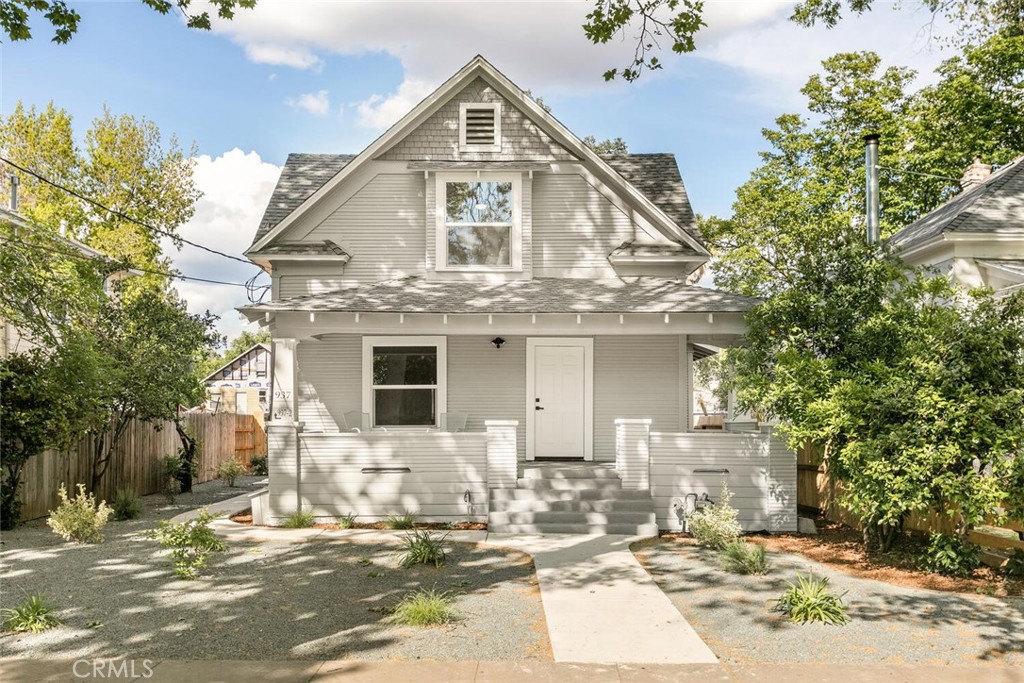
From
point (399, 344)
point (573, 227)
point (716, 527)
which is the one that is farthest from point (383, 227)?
point (716, 527)

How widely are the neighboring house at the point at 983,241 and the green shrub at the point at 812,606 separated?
8043 mm

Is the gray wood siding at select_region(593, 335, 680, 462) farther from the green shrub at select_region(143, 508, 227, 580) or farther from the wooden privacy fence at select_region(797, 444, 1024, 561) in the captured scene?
the green shrub at select_region(143, 508, 227, 580)

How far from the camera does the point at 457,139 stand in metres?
14.6

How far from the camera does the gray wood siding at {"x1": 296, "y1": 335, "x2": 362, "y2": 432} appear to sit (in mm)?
13969

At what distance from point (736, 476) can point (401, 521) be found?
5.15m

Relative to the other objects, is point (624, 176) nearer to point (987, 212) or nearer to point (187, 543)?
point (987, 212)

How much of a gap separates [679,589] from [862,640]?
2.06 metres

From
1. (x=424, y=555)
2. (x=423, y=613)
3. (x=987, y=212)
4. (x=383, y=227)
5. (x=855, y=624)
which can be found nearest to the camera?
(x=423, y=613)

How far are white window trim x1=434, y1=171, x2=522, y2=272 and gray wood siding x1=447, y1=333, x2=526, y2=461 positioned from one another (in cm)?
135

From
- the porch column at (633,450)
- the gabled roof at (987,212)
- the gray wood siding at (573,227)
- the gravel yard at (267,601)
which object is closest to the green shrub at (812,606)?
the gravel yard at (267,601)

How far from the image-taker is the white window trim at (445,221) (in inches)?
560

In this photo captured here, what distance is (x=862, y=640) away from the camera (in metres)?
6.03

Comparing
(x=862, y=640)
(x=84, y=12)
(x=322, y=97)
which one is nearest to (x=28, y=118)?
(x=322, y=97)

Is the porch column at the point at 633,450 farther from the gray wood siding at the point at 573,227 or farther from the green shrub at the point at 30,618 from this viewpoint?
the green shrub at the point at 30,618
